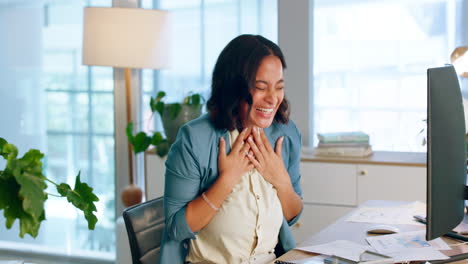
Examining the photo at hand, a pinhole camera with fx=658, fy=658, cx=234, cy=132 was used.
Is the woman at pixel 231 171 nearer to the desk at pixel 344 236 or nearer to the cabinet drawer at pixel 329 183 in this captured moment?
the desk at pixel 344 236

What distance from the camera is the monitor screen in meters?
1.76

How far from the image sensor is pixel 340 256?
2.00m

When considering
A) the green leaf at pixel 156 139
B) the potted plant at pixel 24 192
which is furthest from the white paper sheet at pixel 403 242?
the green leaf at pixel 156 139

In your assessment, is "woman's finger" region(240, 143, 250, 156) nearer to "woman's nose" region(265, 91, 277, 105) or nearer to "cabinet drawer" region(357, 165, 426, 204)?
"woman's nose" region(265, 91, 277, 105)

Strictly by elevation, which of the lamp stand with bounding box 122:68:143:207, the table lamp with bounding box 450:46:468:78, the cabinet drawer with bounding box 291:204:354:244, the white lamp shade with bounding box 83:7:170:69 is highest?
the white lamp shade with bounding box 83:7:170:69

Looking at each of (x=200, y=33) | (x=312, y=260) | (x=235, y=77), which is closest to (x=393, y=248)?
(x=312, y=260)

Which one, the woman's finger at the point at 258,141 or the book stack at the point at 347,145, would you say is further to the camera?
the book stack at the point at 347,145

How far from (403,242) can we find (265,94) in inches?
26.0

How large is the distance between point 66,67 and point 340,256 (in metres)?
3.27

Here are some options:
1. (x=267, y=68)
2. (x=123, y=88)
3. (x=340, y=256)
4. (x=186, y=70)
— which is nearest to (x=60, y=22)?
(x=123, y=88)

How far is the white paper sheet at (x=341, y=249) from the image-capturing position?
2.02m

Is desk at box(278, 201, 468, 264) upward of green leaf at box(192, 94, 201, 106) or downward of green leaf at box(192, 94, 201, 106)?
downward

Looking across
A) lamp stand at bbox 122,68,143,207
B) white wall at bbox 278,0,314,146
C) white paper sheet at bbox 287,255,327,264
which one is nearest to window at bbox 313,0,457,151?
white wall at bbox 278,0,314,146

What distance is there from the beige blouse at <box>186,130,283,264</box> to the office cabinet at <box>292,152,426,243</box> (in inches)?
65.0
